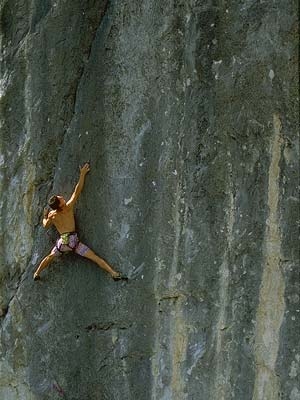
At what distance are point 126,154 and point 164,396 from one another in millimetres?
1464

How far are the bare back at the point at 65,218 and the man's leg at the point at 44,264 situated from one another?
0.21 meters

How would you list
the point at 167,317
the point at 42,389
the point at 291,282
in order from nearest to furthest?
the point at 291,282, the point at 167,317, the point at 42,389

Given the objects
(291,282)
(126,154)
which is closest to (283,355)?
(291,282)

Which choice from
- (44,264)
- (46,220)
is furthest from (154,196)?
(44,264)

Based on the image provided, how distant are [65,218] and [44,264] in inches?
14.4

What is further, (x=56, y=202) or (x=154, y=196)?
(x=56, y=202)

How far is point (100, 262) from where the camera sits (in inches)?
180

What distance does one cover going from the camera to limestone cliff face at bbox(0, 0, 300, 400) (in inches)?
163

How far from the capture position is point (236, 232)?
13.9 feet

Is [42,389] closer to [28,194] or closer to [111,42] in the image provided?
[28,194]

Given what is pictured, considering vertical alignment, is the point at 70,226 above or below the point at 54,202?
below

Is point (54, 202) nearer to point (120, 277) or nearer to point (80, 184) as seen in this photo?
point (80, 184)

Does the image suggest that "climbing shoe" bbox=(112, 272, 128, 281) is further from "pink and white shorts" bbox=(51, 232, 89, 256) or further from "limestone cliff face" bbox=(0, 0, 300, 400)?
"pink and white shorts" bbox=(51, 232, 89, 256)

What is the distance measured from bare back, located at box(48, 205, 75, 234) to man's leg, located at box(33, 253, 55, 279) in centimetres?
21
